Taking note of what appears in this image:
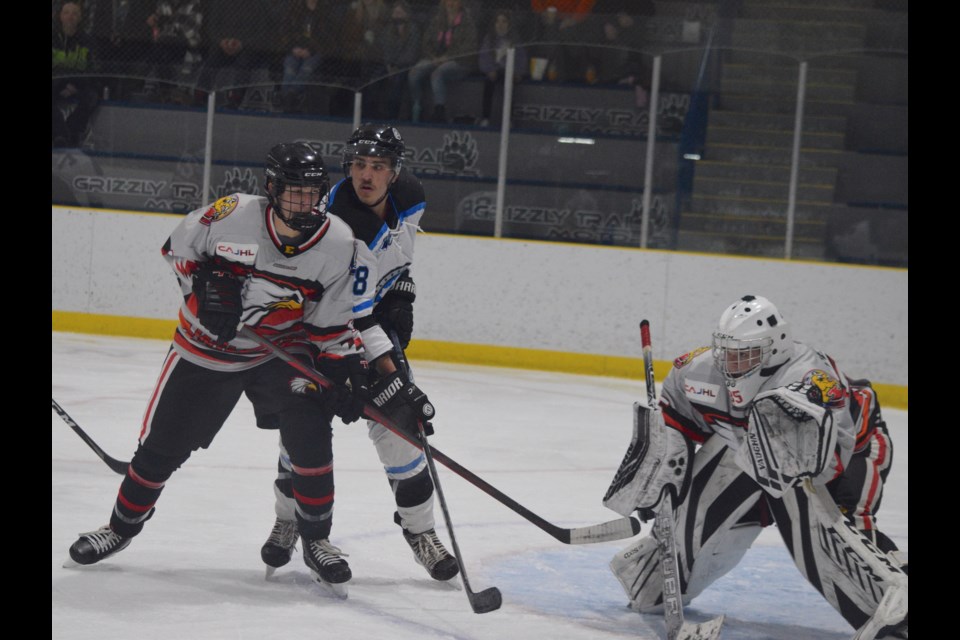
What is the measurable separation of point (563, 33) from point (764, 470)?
15.3 feet

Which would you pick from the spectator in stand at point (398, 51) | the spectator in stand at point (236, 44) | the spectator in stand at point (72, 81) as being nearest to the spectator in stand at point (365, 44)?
the spectator in stand at point (398, 51)

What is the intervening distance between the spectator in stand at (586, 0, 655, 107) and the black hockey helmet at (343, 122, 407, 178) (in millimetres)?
3848

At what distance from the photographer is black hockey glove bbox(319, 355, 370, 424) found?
2865 mm

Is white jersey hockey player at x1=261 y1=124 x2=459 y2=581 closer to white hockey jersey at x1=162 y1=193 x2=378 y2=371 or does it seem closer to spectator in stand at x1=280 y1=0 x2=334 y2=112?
white hockey jersey at x1=162 y1=193 x2=378 y2=371

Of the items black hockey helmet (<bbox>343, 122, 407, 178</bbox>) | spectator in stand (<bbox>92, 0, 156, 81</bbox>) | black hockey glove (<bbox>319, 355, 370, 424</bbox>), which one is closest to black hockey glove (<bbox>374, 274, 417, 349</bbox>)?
black hockey glove (<bbox>319, 355, 370, 424</bbox>)

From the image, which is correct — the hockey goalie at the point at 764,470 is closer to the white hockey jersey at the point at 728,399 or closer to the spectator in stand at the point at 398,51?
the white hockey jersey at the point at 728,399

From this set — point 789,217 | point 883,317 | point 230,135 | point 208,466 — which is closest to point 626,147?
point 789,217

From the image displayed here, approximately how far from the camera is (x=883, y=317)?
631 cm

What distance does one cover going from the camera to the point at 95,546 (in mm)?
2904

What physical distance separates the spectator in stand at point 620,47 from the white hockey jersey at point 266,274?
13.4 ft

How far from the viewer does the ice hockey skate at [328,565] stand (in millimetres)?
2852

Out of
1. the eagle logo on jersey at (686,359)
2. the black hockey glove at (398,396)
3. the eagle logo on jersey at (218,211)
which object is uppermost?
the eagle logo on jersey at (218,211)

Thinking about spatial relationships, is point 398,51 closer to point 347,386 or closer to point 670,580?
point 347,386

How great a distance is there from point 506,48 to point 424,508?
4.23 m
